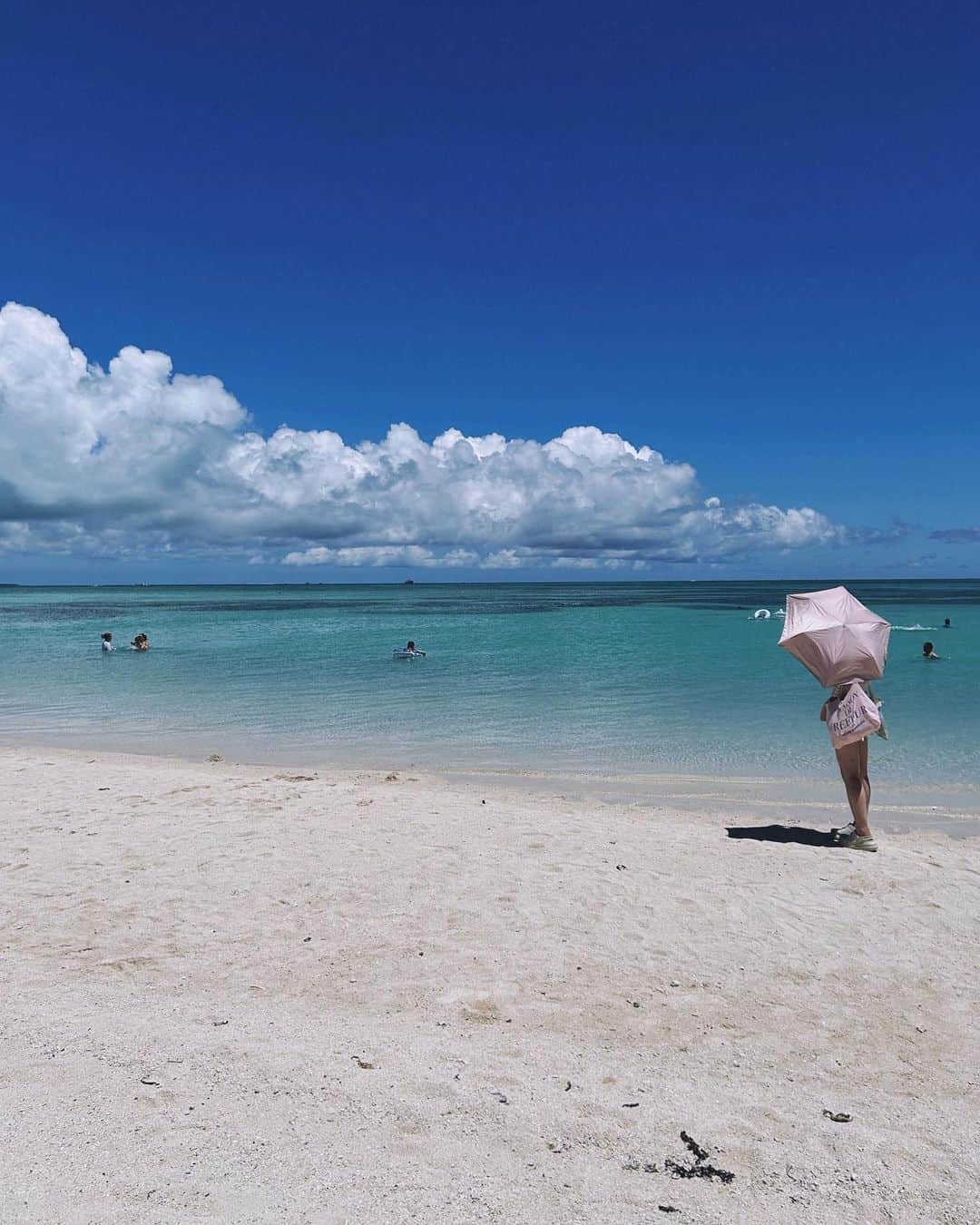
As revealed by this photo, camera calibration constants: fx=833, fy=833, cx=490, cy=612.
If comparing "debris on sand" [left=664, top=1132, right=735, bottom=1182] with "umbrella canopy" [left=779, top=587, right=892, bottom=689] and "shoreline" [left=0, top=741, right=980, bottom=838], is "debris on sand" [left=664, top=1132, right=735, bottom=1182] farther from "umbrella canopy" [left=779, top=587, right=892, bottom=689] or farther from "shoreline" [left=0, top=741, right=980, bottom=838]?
"shoreline" [left=0, top=741, right=980, bottom=838]

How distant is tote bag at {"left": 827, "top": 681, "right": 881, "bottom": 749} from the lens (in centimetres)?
933

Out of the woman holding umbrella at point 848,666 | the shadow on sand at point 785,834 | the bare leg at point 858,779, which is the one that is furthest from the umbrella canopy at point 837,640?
the shadow on sand at point 785,834

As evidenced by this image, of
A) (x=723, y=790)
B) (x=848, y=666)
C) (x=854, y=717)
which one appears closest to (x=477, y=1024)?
(x=854, y=717)

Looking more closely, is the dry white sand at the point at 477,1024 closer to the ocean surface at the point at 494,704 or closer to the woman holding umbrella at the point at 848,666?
the woman holding umbrella at the point at 848,666

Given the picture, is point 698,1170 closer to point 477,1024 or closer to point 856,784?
point 477,1024

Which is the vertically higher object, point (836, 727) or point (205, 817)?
point (836, 727)

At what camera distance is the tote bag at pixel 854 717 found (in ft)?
30.6

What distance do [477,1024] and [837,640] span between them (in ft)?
20.0

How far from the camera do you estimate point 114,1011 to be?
218 inches

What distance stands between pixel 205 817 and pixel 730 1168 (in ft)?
26.3

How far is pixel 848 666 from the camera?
9.44m

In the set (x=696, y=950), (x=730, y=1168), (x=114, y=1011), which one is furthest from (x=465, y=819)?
(x=730, y=1168)

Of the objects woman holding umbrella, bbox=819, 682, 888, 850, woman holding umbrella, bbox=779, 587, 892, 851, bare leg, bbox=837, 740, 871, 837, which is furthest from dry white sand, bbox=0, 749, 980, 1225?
woman holding umbrella, bbox=779, 587, 892, 851

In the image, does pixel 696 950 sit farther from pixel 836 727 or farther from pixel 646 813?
pixel 646 813
